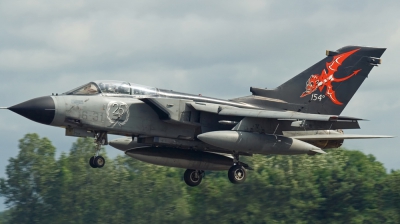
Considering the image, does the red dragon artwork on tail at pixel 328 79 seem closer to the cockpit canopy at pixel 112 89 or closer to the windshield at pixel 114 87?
the cockpit canopy at pixel 112 89

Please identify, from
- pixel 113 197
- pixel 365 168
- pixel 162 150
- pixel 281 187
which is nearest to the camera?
pixel 162 150

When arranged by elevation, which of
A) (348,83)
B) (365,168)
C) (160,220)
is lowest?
(160,220)

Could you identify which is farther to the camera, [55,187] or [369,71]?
[55,187]

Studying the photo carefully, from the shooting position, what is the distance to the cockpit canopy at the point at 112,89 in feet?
67.8

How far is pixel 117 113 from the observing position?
2064 centimetres

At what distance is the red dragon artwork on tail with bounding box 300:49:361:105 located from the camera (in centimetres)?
2319

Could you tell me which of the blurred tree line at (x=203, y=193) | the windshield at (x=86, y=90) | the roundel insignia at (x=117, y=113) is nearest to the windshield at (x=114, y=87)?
the windshield at (x=86, y=90)

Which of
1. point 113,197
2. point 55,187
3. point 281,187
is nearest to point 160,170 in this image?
point 113,197

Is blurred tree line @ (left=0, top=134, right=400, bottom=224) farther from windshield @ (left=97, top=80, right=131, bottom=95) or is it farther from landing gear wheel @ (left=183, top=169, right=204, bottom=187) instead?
windshield @ (left=97, top=80, right=131, bottom=95)

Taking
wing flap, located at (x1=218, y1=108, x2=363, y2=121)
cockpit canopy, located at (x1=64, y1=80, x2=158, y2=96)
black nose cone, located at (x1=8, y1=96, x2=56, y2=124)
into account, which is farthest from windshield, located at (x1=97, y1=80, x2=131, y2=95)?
wing flap, located at (x1=218, y1=108, x2=363, y2=121)

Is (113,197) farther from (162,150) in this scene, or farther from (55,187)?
(162,150)

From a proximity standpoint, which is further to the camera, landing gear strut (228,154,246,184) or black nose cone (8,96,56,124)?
landing gear strut (228,154,246,184)

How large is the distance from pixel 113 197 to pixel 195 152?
21.8m

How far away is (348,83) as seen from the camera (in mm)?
23406
